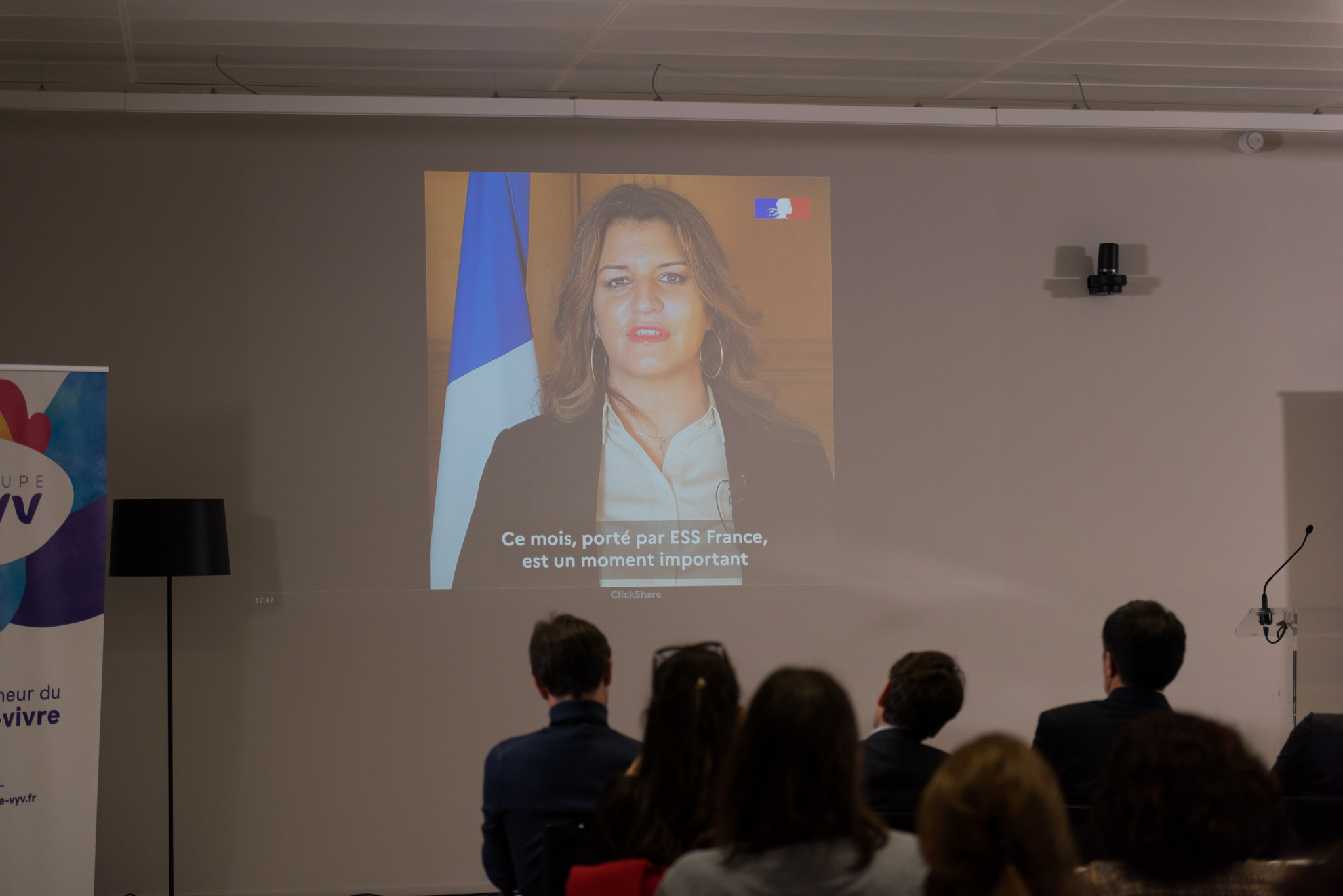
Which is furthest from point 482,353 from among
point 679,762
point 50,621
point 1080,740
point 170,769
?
point 679,762

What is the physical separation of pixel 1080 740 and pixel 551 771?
1.31m

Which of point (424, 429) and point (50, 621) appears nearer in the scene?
point (50, 621)

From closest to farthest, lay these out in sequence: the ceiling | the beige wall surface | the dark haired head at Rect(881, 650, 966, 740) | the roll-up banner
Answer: the dark haired head at Rect(881, 650, 966, 740) < the roll-up banner < the ceiling < the beige wall surface

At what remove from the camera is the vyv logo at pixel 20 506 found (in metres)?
3.61

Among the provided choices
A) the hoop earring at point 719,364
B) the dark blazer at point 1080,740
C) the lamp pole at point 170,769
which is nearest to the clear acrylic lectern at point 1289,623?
the dark blazer at point 1080,740

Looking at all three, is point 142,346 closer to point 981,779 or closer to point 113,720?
point 113,720

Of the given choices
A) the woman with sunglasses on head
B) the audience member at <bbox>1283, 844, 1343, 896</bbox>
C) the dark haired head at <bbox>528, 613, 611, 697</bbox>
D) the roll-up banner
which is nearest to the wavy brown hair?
the roll-up banner

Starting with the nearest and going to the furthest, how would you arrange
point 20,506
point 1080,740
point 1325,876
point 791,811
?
point 1325,876, point 791,811, point 1080,740, point 20,506

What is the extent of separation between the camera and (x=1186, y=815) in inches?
59.2

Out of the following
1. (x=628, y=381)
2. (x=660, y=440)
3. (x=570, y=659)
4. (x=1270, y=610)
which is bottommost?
(x=1270, y=610)

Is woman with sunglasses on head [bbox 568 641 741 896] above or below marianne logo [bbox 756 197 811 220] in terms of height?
below

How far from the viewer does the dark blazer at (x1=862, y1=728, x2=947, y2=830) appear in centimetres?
236

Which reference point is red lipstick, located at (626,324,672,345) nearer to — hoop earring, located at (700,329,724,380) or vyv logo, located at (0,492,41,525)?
hoop earring, located at (700,329,724,380)

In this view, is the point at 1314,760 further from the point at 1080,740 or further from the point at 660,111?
the point at 660,111
